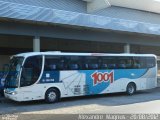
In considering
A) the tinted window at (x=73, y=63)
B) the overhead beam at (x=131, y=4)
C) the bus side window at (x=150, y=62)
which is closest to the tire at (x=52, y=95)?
the tinted window at (x=73, y=63)

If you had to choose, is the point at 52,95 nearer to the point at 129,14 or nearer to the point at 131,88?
the point at 131,88

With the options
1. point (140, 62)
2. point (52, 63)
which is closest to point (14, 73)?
point (52, 63)

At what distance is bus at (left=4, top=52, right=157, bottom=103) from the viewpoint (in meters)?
16.8

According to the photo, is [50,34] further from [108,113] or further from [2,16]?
[108,113]

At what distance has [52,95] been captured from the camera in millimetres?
17641

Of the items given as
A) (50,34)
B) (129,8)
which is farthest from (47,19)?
(129,8)

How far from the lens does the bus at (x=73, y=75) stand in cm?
1680

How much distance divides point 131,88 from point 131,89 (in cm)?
7

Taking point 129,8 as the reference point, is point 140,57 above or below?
below

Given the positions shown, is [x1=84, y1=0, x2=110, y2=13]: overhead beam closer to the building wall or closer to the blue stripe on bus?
the building wall

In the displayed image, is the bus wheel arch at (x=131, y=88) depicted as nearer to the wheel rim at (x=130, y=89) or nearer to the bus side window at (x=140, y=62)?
the wheel rim at (x=130, y=89)

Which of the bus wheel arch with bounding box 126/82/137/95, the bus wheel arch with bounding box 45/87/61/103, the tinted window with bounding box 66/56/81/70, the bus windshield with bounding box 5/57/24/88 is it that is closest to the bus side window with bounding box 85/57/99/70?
the tinted window with bounding box 66/56/81/70

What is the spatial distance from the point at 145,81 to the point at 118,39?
816 centimetres

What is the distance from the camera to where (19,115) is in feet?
43.6
